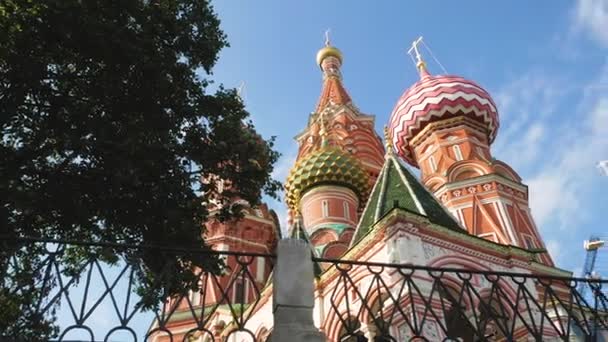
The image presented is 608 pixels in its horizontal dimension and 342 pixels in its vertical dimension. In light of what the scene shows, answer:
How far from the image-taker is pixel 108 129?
7.15 metres

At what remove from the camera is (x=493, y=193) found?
23.6m

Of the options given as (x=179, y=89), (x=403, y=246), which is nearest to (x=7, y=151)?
(x=179, y=89)

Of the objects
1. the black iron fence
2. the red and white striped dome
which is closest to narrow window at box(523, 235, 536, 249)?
the red and white striped dome

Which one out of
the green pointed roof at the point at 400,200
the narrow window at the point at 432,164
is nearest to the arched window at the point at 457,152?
the narrow window at the point at 432,164

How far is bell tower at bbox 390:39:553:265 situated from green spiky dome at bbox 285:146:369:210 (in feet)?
9.75

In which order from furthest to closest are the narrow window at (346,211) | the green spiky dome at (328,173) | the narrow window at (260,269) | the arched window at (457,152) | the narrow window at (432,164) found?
the narrow window at (432,164)
the arched window at (457,152)
the green spiky dome at (328,173)
the narrow window at (346,211)
the narrow window at (260,269)

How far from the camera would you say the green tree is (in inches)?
266

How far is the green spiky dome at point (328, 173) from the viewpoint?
24719 mm

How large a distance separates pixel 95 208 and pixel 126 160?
0.88 meters

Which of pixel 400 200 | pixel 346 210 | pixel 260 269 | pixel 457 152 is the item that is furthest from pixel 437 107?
pixel 400 200

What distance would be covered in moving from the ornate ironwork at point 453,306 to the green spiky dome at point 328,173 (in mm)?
8899

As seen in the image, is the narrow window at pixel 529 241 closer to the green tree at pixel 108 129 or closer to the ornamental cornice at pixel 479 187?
the ornamental cornice at pixel 479 187

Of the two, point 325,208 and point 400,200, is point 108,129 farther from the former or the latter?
point 325,208

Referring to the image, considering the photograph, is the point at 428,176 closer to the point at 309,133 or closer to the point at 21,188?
the point at 309,133
